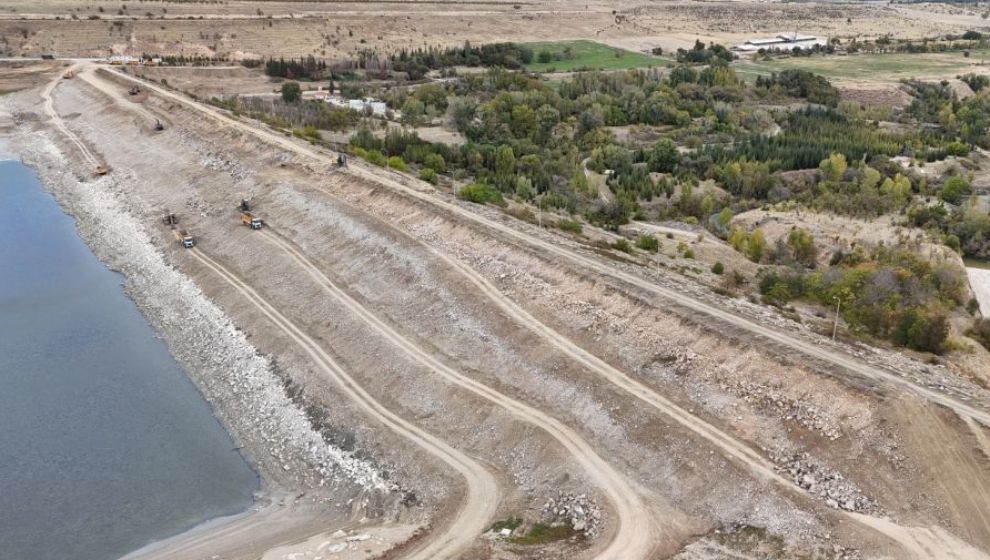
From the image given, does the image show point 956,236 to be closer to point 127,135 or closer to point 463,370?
point 463,370

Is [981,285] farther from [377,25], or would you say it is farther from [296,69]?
[377,25]

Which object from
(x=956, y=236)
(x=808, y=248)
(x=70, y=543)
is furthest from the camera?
(x=956, y=236)

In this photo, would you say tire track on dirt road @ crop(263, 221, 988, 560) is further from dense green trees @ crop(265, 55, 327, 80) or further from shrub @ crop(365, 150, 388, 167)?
dense green trees @ crop(265, 55, 327, 80)

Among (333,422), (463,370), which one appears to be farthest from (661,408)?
(333,422)

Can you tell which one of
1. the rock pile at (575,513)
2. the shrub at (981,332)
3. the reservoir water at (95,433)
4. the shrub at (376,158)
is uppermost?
the shrub at (376,158)

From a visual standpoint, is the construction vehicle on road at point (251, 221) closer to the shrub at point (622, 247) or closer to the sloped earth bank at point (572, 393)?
the sloped earth bank at point (572, 393)

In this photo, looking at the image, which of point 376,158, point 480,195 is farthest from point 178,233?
point 480,195

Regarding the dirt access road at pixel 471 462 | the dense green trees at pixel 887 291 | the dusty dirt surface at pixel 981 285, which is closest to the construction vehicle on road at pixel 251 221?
the dirt access road at pixel 471 462
